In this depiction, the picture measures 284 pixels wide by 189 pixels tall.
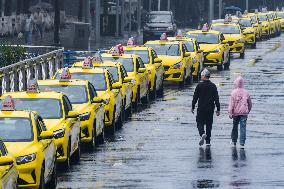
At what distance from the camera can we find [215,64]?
54156mm

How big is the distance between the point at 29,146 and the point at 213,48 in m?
34.6

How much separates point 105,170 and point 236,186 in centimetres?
308

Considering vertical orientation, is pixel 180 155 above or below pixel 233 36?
above

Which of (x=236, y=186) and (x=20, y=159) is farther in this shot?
(x=236, y=186)

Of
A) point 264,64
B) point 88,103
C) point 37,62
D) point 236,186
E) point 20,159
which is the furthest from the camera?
point 264,64

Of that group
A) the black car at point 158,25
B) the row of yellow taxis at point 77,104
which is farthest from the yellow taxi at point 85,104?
the black car at point 158,25

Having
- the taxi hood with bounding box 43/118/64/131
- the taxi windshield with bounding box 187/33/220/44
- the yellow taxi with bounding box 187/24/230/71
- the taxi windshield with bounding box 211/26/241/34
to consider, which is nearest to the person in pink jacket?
the taxi hood with bounding box 43/118/64/131

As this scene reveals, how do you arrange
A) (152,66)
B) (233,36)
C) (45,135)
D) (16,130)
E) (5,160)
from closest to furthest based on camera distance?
(5,160)
(45,135)
(16,130)
(152,66)
(233,36)

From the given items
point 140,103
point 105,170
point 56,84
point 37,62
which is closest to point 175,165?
point 105,170

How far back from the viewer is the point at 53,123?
2400cm

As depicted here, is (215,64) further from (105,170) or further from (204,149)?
(105,170)

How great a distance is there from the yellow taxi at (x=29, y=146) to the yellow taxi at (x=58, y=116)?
1.49 meters

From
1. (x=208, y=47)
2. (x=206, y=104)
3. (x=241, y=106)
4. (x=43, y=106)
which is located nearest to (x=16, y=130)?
(x=43, y=106)

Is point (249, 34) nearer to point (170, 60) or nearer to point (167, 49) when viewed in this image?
point (167, 49)
